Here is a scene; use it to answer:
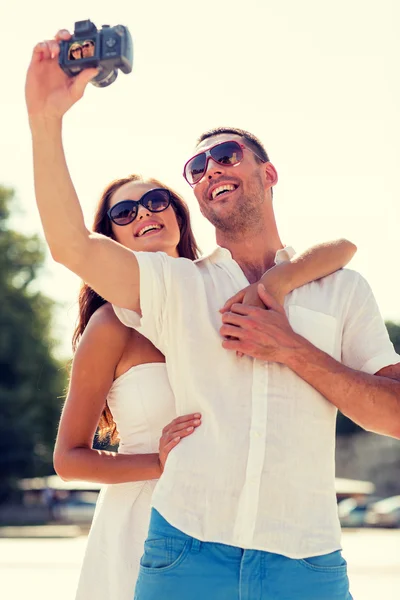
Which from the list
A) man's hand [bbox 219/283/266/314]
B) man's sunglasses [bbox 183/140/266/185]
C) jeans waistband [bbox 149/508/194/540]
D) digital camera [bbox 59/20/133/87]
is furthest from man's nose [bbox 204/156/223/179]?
jeans waistband [bbox 149/508/194/540]

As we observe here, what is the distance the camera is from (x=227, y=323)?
110 inches

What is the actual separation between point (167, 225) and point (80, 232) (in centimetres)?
142

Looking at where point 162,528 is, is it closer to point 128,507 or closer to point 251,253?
point 128,507

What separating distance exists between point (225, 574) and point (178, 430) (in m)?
0.46

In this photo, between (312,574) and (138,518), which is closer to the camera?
(312,574)

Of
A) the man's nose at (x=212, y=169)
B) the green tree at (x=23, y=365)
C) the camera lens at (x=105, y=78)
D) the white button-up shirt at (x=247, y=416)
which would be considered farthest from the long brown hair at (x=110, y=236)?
the green tree at (x=23, y=365)

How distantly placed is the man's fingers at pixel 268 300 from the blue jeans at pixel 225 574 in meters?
0.74

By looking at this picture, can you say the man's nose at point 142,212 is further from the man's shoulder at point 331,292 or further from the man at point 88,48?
the man at point 88,48

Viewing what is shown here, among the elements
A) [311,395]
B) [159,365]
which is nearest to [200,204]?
[159,365]

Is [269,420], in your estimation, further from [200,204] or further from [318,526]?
[200,204]

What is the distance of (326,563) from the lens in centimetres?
258

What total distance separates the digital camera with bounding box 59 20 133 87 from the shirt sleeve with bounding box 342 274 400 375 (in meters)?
1.10

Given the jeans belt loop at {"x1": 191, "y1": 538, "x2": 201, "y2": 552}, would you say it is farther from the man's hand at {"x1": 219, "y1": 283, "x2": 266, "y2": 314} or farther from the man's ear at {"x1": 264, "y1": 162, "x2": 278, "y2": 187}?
the man's ear at {"x1": 264, "y1": 162, "x2": 278, "y2": 187}

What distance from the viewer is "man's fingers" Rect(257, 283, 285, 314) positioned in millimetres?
2832
